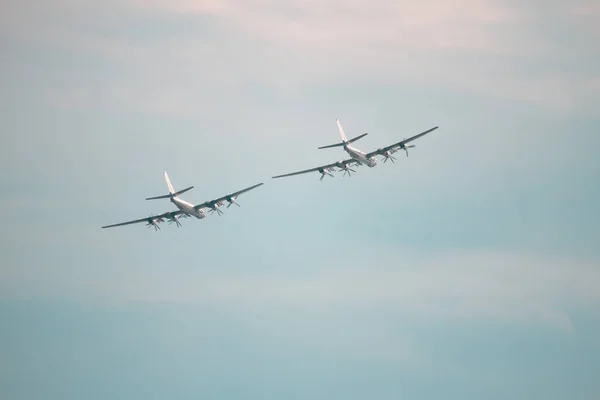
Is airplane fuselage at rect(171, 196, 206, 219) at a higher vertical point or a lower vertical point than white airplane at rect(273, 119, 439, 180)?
lower

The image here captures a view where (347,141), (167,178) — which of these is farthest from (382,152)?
(167,178)

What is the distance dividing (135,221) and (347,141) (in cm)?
3605

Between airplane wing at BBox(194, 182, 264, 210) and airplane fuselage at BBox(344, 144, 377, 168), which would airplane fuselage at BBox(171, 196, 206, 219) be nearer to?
airplane wing at BBox(194, 182, 264, 210)

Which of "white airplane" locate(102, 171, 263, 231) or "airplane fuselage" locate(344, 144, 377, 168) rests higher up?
"airplane fuselage" locate(344, 144, 377, 168)

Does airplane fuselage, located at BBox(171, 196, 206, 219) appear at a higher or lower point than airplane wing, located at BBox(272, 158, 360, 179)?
lower

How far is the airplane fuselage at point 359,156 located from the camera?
166 meters

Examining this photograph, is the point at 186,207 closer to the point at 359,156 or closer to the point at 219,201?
the point at 219,201

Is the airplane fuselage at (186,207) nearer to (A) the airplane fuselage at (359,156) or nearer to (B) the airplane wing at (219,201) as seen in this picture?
(B) the airplane wing at (219,201)

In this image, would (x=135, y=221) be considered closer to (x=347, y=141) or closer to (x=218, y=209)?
(x=218, y=209)

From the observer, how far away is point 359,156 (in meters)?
166

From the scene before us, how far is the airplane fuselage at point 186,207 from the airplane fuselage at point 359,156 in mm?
24702

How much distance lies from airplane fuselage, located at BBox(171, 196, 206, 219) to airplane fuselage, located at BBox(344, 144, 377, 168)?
24702 mm

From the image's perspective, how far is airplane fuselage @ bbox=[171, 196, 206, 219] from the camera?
160250mm

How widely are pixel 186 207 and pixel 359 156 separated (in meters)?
28.2
